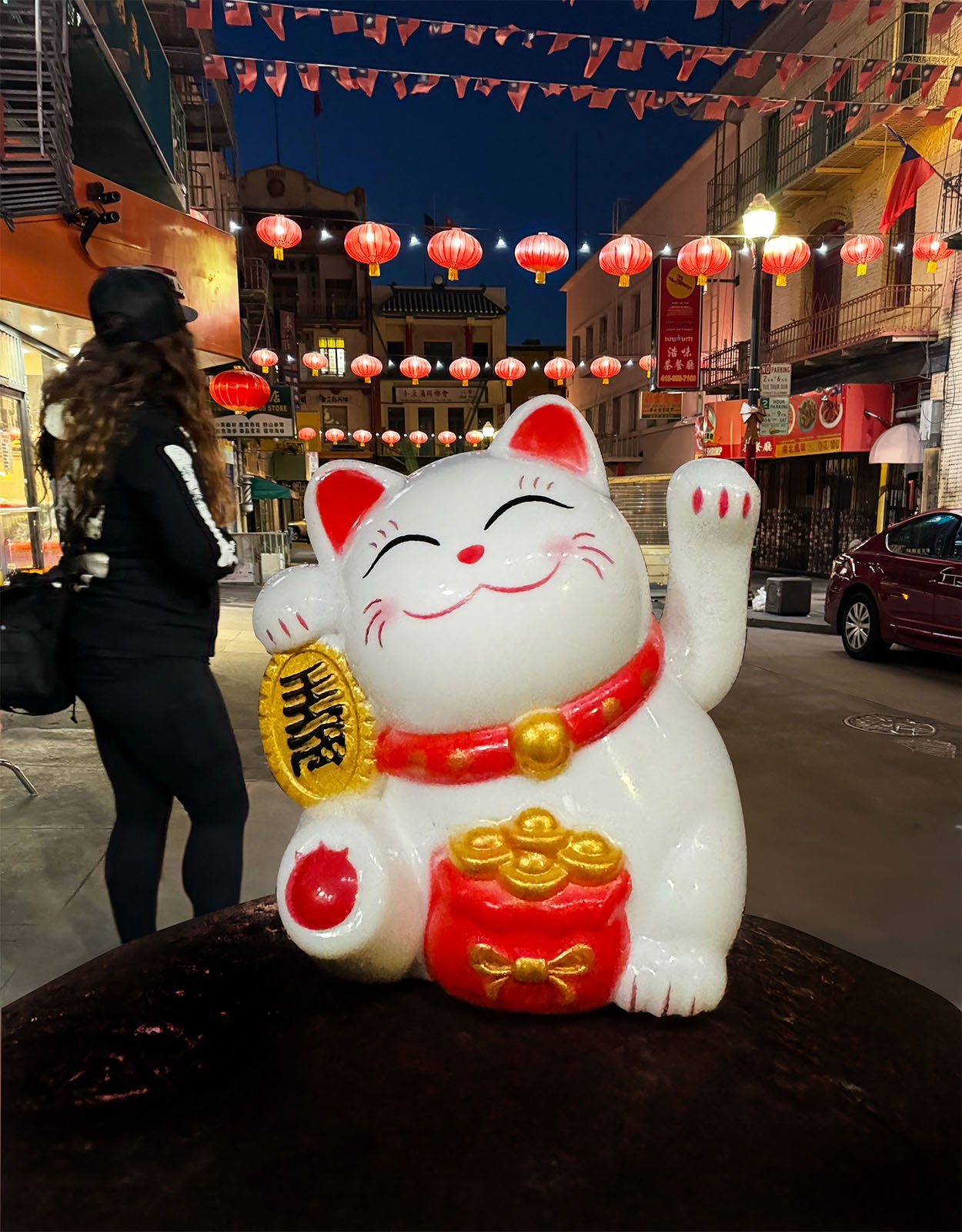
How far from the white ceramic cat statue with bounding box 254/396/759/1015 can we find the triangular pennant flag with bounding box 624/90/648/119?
17.6ft

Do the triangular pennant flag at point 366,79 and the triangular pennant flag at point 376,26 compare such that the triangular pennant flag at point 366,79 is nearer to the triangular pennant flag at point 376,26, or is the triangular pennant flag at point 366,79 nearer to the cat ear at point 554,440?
the triangular pennant flag at point 376,26

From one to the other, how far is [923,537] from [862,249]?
4.76 meters

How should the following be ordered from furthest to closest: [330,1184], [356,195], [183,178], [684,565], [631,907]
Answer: [356,195], [183,178], [684,565], [631,907], [330,1184]

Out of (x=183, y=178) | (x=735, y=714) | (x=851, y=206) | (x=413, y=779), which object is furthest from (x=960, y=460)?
(x=413, y=779)

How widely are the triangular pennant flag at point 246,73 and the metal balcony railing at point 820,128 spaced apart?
19.1 feet

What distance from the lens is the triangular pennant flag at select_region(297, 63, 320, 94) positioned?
5043 mm

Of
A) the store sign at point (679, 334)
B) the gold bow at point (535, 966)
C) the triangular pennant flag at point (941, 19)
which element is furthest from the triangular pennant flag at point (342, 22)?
the store sign at point (679, 334)

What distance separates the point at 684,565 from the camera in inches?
52.9

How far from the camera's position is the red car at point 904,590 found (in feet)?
19.3

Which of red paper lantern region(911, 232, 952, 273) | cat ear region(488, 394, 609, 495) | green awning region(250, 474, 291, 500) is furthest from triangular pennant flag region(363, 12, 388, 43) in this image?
green awning region(250, 474, 291, 500)

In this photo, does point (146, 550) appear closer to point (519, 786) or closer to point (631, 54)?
point (519, 786)

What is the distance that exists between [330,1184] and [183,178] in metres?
11.3

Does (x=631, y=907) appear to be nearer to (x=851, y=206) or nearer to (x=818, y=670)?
(x=818, y=670)

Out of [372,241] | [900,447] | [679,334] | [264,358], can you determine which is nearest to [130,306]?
[372,241]
